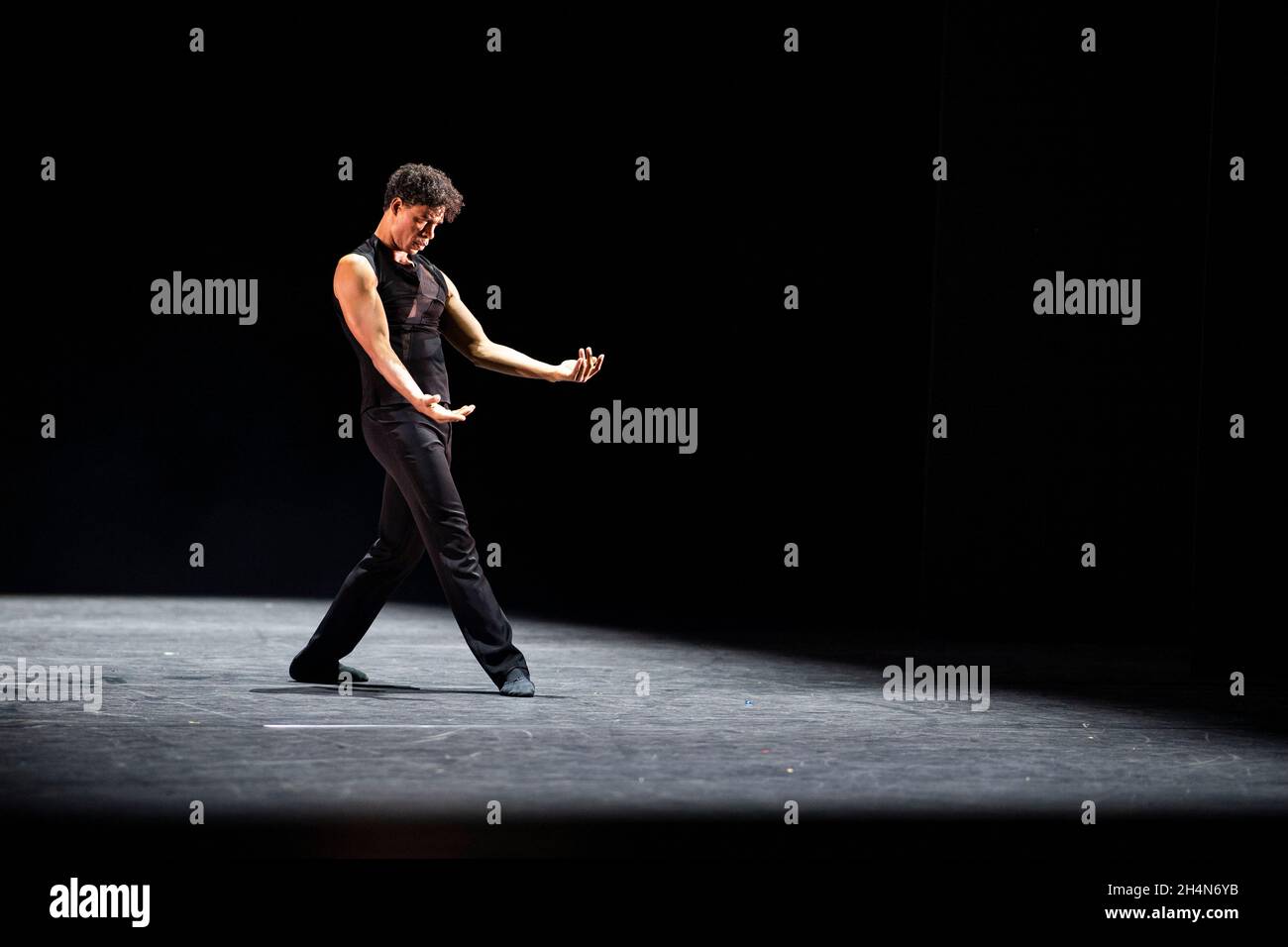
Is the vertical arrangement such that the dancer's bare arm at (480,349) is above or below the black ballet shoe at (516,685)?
above

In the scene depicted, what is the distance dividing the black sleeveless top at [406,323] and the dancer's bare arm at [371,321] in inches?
3.0

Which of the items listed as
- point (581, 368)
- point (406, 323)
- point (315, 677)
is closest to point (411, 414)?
point (406, 323)

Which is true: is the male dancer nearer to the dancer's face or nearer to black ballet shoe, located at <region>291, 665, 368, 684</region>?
the dancer's face

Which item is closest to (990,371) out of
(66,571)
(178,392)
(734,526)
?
(734,526)

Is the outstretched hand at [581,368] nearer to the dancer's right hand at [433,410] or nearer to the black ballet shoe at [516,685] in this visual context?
the dancer's right hand at [433,410]

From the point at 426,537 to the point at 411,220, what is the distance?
1.12m

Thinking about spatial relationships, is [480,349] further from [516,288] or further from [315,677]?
[516,288]

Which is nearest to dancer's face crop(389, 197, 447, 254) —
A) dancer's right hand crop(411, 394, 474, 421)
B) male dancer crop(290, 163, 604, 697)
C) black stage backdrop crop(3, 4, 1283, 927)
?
male dancer crop(290, 163, 604, 697)

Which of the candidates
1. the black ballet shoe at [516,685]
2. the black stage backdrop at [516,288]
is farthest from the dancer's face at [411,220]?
the black stage backdrop at [516,288]

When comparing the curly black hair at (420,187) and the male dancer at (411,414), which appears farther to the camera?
the curly black hair at (420,187)

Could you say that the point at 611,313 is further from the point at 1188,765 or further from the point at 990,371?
the point at 1188,765

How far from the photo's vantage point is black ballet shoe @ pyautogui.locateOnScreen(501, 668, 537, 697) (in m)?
5.73

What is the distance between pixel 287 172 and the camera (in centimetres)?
1166

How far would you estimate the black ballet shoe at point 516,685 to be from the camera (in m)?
5.73
